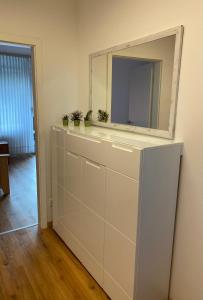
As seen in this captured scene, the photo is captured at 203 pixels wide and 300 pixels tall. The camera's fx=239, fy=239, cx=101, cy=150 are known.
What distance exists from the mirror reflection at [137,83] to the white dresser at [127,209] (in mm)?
197

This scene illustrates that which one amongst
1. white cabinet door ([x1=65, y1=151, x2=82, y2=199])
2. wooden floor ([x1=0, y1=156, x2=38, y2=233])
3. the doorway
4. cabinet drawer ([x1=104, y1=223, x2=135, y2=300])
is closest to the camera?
cabinet drawer ([x1=104, y1=223, x2=135, y2=300])

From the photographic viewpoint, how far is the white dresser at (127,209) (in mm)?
1451

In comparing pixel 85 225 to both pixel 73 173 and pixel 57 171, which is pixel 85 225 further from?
pixel 57 171

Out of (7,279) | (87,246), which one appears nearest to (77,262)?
(87,246)

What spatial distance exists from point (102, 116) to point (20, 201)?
1937mm

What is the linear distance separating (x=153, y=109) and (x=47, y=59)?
1.33 m

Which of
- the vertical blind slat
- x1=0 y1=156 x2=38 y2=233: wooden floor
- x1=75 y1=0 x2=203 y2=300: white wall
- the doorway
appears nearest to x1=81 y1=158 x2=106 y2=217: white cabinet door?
x1=75 y1=0 x2=203 y2=300: white wall

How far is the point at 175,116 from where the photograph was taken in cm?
158

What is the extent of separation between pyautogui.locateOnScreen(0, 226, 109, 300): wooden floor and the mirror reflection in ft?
4.48

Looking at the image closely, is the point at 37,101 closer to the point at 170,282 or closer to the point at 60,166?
the point at 60,166

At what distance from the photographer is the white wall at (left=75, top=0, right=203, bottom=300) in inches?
55.6

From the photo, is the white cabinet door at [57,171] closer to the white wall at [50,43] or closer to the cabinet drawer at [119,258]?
the white wall at [50,43]

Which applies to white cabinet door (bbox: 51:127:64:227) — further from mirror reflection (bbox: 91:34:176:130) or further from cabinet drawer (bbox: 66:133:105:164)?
mirror reflection (bbox: 91:34:176:130)

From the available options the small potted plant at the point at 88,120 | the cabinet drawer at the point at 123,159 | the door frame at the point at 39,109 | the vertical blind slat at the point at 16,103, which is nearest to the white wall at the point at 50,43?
the door frame at the point at 39,109
